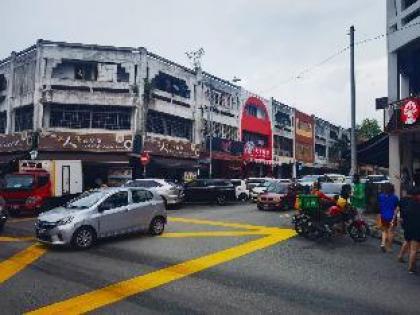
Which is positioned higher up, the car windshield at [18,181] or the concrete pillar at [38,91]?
the concrete pillar at [38,91]

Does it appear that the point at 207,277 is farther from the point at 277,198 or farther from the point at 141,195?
the point at 277,198

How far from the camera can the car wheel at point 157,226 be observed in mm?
13883

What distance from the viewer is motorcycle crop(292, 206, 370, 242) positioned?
13.1 m

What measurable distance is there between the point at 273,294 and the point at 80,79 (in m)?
27.1

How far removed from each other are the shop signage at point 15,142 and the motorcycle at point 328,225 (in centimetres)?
2276

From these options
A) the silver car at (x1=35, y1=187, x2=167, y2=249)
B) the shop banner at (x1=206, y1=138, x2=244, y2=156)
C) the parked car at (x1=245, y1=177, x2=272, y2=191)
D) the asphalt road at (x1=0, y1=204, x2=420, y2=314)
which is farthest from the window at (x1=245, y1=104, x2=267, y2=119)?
the asphalt road at (x1=0, y1=204, x2=420, y2=314)

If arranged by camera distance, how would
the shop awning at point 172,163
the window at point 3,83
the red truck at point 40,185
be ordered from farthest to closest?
the window at point 3,83 → the shop awning at point 172,163 → the red truck at point 40,185

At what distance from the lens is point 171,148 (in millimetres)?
34188

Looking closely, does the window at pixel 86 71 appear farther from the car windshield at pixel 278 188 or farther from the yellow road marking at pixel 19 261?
the yellow road marking at pixel 19 261

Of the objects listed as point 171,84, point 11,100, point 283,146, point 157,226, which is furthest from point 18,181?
point 283,146

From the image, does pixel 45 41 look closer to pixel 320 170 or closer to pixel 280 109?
pixel 280 109

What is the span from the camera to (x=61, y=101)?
30.3 m

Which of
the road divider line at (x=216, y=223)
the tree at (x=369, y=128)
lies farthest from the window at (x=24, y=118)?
the tree at (x=369, y=128)

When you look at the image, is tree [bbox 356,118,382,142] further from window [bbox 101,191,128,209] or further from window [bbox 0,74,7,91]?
window [bbox 101,191,128,209]
